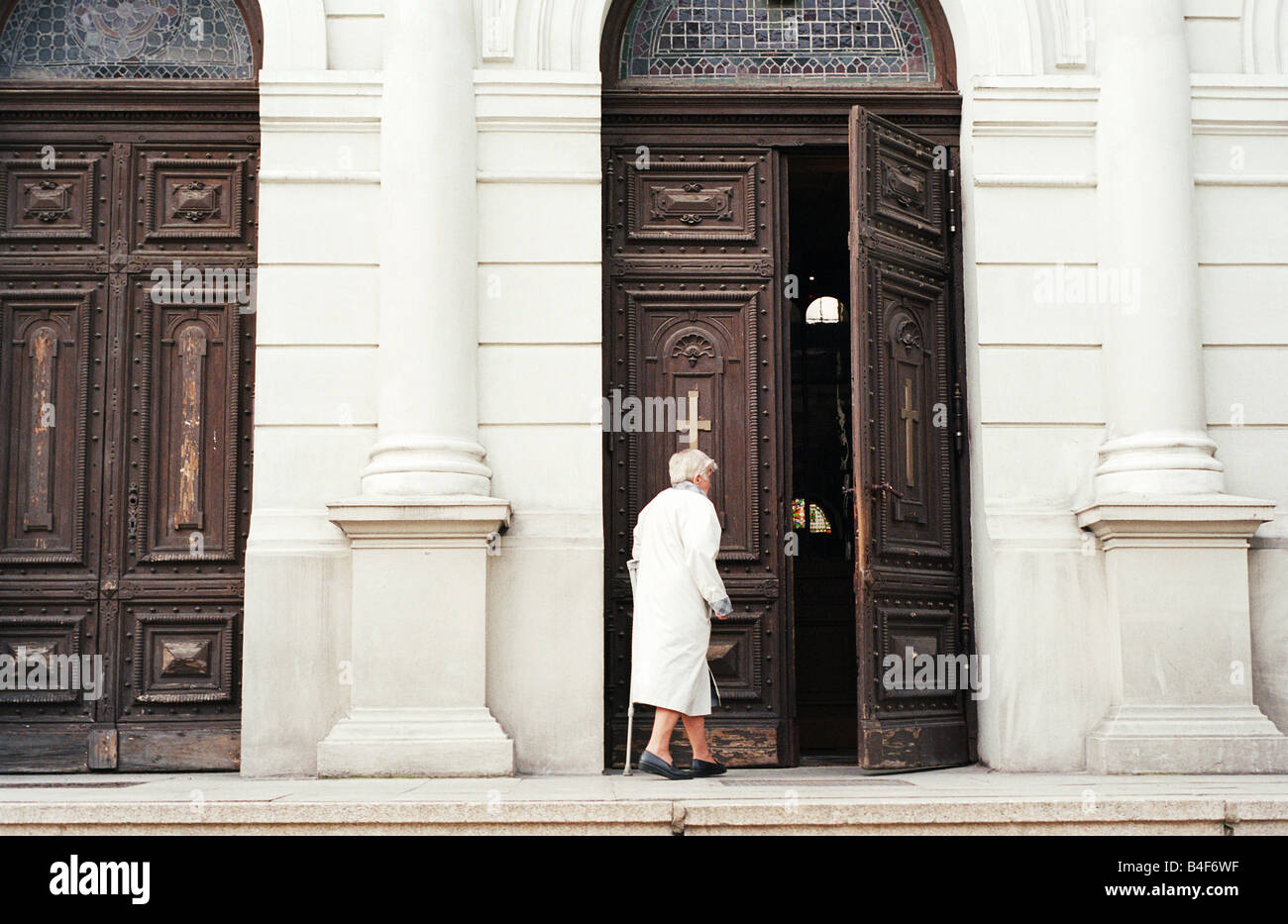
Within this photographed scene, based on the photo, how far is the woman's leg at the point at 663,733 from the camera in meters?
9.75

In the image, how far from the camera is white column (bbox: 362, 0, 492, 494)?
10414mm

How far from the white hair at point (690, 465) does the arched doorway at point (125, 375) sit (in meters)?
3.04

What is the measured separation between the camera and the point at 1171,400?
10.6 metres

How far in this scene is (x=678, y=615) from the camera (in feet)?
32.2

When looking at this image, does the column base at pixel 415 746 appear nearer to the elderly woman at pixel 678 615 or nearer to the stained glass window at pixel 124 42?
the elderly woman at pixel 678 615

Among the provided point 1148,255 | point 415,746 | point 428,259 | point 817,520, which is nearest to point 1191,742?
point 1148,255

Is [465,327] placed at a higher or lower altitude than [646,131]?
lower

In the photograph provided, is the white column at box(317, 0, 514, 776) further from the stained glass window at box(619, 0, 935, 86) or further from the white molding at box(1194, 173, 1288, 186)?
the white molding at box(1194, 173, 1288, 186)

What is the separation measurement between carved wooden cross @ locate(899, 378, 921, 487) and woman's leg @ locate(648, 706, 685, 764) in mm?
2458

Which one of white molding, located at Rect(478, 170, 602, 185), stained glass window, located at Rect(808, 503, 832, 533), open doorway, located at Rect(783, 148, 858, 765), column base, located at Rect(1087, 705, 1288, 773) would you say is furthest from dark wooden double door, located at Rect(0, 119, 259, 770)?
stained glass window, located at Rect(808, 503, 832, 533)

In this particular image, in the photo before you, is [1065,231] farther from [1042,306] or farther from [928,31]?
[928,31]

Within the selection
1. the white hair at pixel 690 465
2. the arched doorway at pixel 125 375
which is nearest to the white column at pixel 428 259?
the arched doorway at pixel 125 375

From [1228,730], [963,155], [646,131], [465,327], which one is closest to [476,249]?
[465,327]

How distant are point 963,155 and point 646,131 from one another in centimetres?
223
